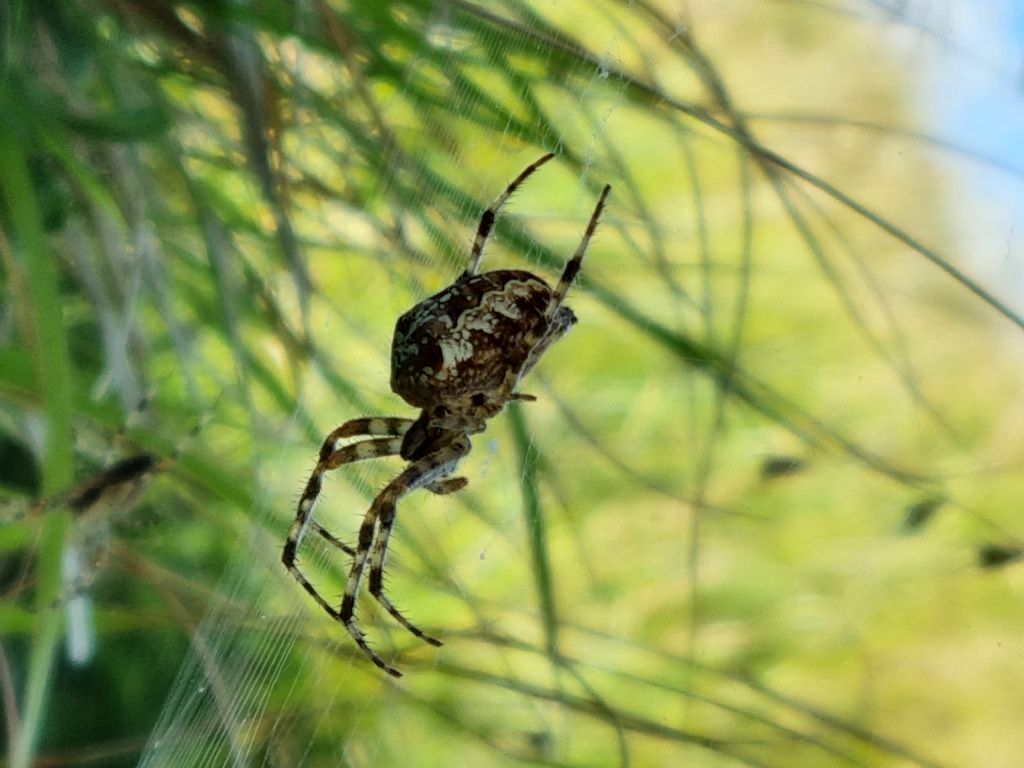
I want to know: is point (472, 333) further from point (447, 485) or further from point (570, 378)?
point (570, 378)

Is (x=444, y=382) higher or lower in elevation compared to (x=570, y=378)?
lower

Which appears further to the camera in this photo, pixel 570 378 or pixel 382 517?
pixel 570 378

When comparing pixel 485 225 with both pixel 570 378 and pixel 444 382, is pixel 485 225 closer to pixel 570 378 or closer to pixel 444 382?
pixel 444 382

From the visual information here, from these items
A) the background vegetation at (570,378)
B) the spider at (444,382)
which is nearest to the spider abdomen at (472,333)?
the spider at (444,382)

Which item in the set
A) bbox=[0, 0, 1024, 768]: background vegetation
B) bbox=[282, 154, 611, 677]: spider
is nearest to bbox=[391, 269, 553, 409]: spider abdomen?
bbox=[282, 154, 611, 677]: spider

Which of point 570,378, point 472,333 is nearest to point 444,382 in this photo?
point 472,333

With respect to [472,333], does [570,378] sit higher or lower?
higher

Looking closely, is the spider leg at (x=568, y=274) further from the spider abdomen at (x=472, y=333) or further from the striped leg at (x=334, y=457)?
the striped leg at (x=334, y=457)

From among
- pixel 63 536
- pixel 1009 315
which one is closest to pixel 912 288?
pixel 1009 315
